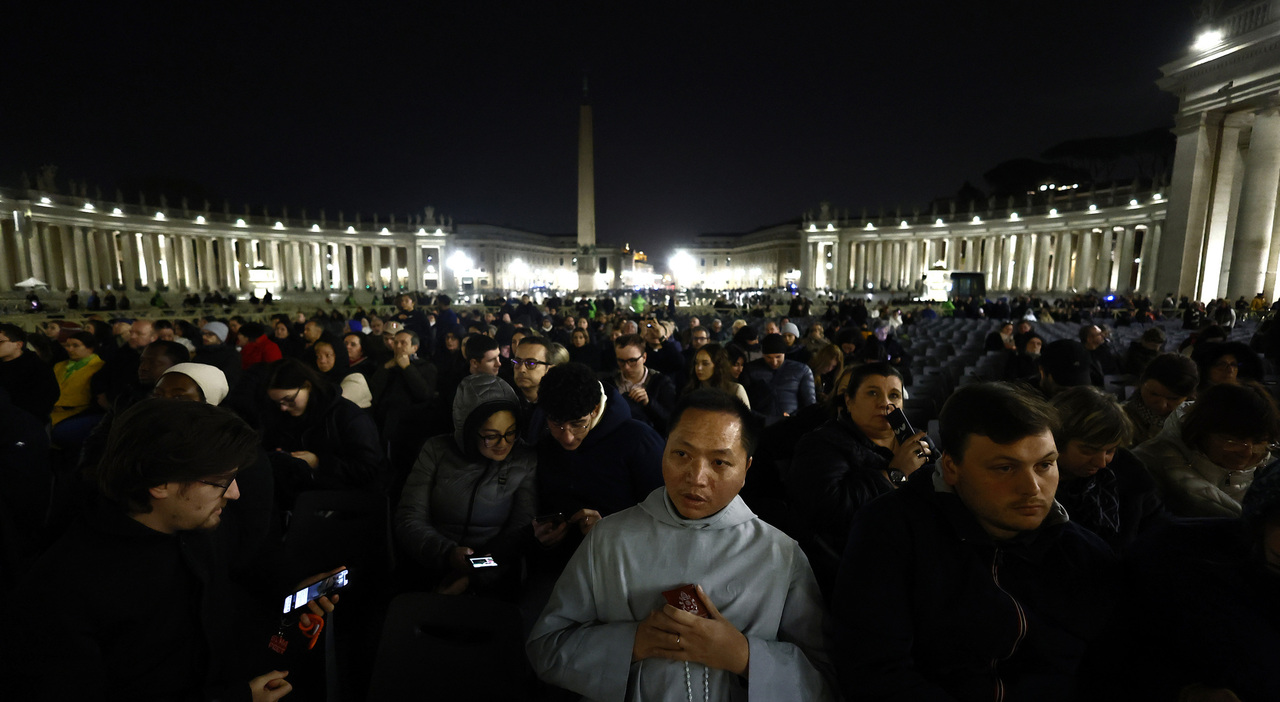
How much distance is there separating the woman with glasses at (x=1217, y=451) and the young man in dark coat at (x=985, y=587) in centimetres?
156

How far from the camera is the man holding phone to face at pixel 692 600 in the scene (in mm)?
1744

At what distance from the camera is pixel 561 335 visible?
1162 cm

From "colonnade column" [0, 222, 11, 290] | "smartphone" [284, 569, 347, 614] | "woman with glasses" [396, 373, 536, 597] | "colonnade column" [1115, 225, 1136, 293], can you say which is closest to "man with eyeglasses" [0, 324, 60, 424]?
"woman with glasses" [396, 373, 536, 597]

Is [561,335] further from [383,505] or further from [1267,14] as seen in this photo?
[1267,14]

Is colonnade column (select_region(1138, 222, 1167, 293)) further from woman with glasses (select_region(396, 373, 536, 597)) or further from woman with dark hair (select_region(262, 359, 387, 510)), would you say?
woman with dark hair (select_region(262, 359, 387, 510))

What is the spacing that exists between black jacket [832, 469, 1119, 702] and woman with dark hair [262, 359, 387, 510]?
132 inches

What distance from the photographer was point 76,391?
5.53 m

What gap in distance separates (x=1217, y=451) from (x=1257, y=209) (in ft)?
89.3

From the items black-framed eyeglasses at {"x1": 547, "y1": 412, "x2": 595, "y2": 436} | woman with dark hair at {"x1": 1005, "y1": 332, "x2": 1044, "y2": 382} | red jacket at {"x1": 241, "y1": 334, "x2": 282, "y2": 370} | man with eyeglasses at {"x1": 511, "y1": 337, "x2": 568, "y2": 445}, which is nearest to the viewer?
black-framed eyeglasses at {"x1": 547, "y1": 412, "x2": 595, "y2": 436}

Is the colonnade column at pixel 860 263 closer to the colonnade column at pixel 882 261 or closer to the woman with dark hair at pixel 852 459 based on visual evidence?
the colonnade column at pixel 882 261

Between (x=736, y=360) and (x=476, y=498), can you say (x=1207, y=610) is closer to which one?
(x=476, y=498)

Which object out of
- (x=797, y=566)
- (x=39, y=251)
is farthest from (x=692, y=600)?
→ (x=39, y=251)

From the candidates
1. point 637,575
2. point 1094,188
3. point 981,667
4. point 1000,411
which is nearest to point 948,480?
point 1000,411

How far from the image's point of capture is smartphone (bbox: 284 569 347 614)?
2006 millimetres
